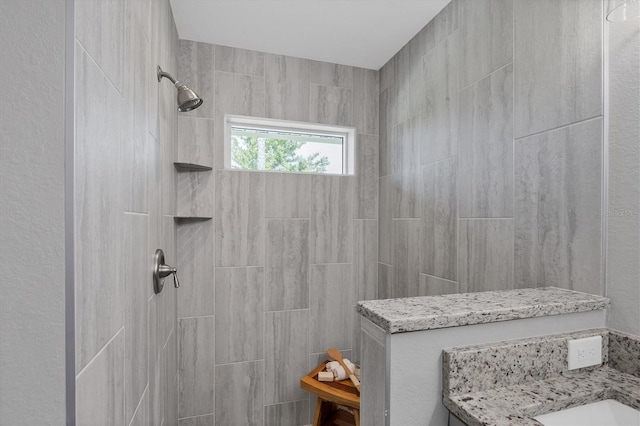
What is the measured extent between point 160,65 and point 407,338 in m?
1.44

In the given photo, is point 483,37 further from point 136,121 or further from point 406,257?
point 136,121

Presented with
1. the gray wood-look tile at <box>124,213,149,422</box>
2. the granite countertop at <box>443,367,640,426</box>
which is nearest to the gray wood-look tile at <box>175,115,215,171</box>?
the gray wood-look tile at <box>124,213,149,422</box>

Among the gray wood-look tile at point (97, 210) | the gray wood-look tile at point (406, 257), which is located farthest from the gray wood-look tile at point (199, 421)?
the gray wood-look tile at point (97, 210)

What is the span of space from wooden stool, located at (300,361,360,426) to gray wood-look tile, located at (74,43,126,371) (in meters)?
1.34

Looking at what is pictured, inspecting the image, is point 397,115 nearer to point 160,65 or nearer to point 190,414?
point 160,65


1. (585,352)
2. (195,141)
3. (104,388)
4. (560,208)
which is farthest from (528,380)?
(195,141)

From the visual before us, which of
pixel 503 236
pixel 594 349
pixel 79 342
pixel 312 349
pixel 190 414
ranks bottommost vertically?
pixel 190 414

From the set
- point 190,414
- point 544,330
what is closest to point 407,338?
point 544,330

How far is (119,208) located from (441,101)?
61.8 inches

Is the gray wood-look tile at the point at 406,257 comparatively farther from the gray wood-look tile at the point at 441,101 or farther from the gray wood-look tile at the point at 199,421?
the gray wood-look tile at the point at 199,421

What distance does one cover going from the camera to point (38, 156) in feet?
1.61

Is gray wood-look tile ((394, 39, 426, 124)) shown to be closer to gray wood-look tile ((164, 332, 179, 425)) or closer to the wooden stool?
the wooden stool

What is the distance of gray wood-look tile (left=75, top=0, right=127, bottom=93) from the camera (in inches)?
22.4

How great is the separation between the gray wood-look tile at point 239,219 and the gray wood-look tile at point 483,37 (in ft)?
A: 4.36
